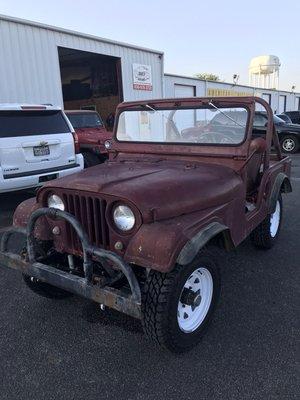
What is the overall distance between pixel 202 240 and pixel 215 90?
21.8 m

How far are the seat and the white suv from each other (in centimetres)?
356

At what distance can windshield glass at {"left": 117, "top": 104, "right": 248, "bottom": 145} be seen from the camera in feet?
11.8

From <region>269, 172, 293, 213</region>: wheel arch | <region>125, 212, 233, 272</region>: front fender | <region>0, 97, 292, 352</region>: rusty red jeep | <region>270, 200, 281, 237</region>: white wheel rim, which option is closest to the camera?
<region>125, 212, 233, 272</region>: front fender

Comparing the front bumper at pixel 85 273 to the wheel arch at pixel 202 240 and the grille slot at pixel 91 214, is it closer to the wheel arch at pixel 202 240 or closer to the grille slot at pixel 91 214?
the grille slot at pixel 91 214

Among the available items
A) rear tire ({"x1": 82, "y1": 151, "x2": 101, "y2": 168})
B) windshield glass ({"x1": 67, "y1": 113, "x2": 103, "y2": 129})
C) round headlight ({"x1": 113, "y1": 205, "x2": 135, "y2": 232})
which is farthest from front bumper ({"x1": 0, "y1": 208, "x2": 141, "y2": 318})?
windshield glass ({"x1": 67, "y1": 113, "x2": 103, "y2": 129})

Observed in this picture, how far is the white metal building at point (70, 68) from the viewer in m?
9.95

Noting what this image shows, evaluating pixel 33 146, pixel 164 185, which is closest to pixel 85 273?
pixel 164 185

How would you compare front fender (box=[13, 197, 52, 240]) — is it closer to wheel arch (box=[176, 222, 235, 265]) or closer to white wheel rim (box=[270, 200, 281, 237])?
wheel arch (box=[176, 222, 235, 265])

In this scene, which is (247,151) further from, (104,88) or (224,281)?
(104,88)

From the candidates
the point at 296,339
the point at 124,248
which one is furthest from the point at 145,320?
the point at 296,339

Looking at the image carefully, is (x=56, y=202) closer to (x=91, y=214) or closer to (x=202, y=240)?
(x=91, y=214)

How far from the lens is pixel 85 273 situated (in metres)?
2.57

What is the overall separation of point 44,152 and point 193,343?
456 centimetres

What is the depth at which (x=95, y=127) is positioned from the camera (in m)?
10.2
